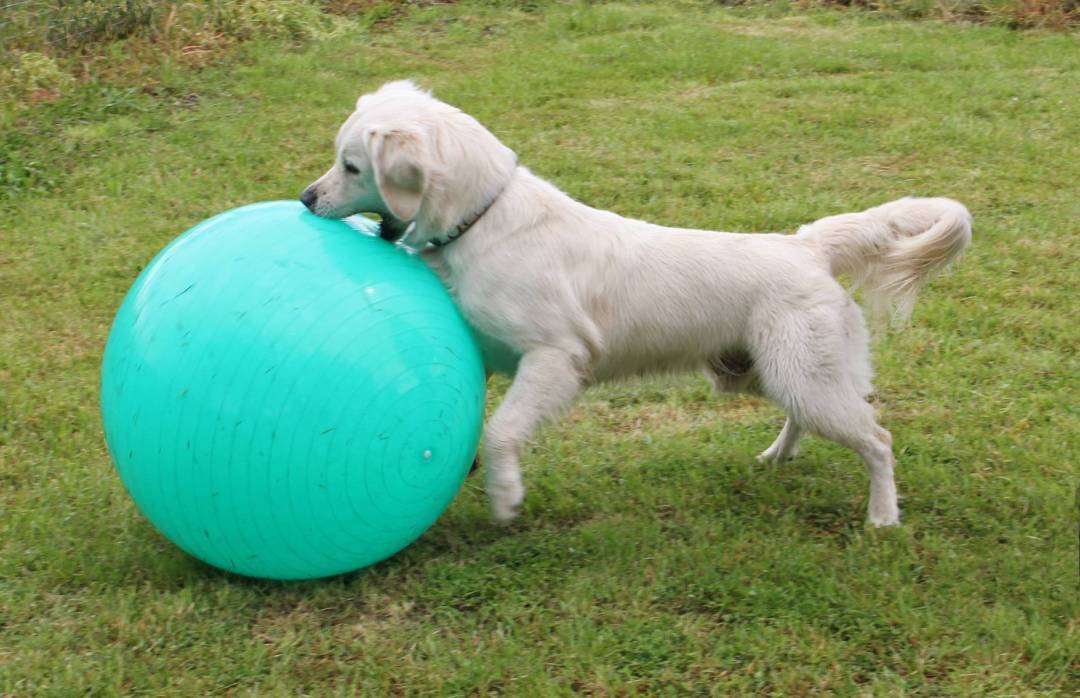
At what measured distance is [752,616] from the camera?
4.48 meters

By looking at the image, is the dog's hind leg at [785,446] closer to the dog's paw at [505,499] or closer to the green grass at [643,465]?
the green grass at [643,465]

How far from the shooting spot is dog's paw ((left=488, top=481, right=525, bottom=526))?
479 centimetres

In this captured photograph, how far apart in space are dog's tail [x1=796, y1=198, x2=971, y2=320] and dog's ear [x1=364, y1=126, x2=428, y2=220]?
1.73 m

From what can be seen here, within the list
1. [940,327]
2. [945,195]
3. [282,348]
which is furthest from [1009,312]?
[282,348]

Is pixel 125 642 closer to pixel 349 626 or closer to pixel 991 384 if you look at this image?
pixel 349 626

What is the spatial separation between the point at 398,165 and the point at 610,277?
997 millimetres

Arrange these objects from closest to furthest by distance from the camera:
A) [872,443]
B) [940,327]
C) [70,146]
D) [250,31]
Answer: [872,443] < [940,327] < [70,146] < [250,31]

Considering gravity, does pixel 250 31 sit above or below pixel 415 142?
below

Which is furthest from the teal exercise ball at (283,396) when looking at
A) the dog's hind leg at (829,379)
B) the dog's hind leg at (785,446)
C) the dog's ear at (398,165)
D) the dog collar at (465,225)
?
the dog's hind leg at (785,446)

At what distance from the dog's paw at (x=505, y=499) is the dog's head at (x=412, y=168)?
1.01m

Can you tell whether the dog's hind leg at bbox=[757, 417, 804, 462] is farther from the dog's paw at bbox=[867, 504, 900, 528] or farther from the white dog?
the dog's paw at bbox=[867, 504, 900, 528]

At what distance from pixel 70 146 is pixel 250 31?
118 inches

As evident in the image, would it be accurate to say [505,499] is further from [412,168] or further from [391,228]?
[412,168]

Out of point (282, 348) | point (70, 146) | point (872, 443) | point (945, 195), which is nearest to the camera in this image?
point (282, 348)
